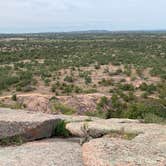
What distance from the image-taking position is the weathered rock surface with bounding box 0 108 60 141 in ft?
30.2

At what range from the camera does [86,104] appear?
861 inches

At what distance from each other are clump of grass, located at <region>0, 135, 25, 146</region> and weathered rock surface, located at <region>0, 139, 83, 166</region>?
0.22m

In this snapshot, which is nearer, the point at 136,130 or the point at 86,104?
the point at 136,130

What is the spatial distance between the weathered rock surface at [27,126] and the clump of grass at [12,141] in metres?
0.07

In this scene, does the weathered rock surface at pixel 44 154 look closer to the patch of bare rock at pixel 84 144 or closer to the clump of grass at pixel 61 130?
the patch of bare rock at pixel 84 144

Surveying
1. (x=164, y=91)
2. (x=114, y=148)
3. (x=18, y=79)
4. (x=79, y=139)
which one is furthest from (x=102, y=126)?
(x=18, y=79)

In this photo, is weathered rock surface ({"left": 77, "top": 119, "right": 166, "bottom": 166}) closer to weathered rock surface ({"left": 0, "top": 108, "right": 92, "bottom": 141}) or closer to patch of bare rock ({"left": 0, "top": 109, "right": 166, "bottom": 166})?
patch of bare rock ({"left": 0, "top": 109, "right": 166, "bottom": 166})

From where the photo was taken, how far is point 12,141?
362 inches

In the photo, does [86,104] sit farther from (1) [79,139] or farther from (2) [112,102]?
(1) [79,139]

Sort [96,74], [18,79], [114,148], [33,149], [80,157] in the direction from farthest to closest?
[96,74] → [18,79] → [33,149] → [80,157] → [114,148]

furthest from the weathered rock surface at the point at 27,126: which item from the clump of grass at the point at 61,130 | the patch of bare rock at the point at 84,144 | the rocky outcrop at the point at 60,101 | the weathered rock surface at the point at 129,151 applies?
the rocky outcrop at the point at 60,101

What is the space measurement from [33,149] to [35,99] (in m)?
14.3

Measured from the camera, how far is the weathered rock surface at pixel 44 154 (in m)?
7.56

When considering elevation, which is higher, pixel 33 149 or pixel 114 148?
pixel 114 148
